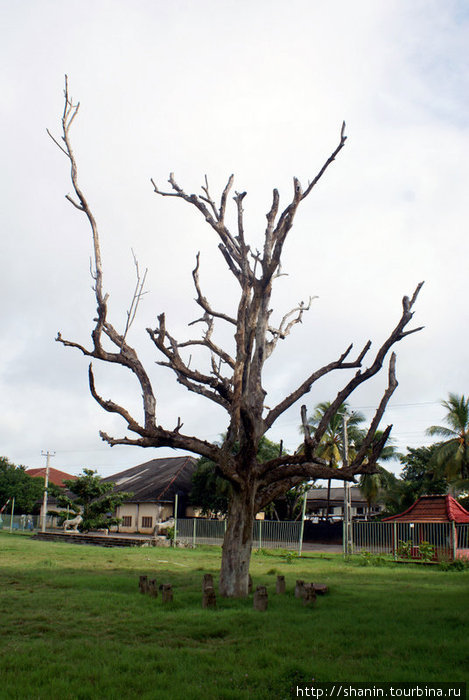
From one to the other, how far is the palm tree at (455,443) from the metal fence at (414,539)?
39.6 ft

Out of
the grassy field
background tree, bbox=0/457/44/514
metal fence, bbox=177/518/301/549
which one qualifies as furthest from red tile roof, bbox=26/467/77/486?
the grassy field

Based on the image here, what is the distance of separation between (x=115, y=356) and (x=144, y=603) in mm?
4690

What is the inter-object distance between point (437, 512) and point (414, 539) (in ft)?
4.90

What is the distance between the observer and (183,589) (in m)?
13.1

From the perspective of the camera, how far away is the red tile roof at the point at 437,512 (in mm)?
24094

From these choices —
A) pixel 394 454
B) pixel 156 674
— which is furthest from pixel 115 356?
pixel 394 454

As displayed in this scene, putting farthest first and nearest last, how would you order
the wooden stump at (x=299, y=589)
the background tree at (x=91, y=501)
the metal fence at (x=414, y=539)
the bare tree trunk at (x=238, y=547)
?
the background tree at (x=91, y=501), the metal fence at (x=414, y=539), the bare tree trunk at (x=238, y=547), the wooden stump at (x=299, y=589)

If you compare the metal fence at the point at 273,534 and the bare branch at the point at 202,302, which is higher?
the bare branch at the point at 202,302

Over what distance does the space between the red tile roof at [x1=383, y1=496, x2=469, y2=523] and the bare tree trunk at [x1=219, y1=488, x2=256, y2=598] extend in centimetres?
1475

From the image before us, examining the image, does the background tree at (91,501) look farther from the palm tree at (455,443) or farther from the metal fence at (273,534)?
the palm tree at (455,443)

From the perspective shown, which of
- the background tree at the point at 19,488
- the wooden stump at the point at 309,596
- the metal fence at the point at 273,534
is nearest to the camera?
the wooden stump at the point at 309,596

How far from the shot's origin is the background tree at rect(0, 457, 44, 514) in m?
52.5

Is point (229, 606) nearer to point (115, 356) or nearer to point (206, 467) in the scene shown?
point (115, 356)

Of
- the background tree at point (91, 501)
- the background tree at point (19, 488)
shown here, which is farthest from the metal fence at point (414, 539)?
the background tree at point (19, 488)
